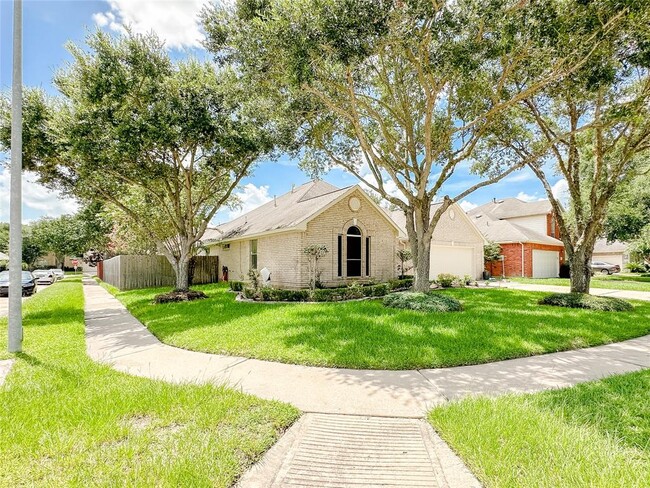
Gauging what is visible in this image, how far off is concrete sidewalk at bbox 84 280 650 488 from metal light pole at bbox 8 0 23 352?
51.4 inches

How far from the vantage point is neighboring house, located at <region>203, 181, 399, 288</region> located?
572 inches

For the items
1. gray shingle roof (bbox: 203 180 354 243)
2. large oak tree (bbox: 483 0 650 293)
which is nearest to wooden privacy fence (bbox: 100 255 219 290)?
gray shingle roof (bbox: 203 180 354 243)

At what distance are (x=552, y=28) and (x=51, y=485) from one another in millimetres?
10777

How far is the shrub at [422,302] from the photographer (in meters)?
9.87

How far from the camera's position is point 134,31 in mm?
11422

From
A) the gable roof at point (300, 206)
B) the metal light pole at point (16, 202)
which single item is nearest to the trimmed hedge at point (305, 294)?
the gable roof at point (300, 206)

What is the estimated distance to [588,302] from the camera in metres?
10.9

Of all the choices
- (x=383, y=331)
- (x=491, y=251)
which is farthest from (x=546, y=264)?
(x=383, y=331)

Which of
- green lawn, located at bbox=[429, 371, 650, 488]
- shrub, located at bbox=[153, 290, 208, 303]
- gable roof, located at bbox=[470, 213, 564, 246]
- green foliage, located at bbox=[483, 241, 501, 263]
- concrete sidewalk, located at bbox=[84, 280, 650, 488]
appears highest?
gable roof, located at bbox=[470, 213, 564, 246]

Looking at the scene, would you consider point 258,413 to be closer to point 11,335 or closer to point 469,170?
point 11,335

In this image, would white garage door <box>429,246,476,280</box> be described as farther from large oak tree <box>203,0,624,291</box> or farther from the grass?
the grass

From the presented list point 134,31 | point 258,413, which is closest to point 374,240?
point 134,31

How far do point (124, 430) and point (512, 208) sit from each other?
1503 inches

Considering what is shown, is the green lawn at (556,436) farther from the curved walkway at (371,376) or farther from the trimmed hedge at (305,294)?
the trimmed hedge at (305,294)
